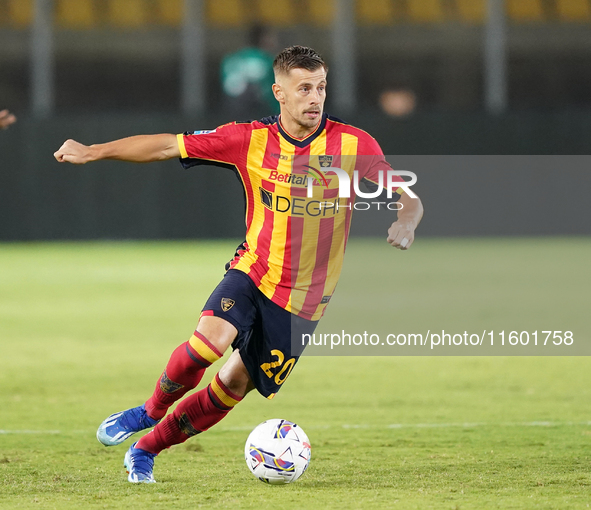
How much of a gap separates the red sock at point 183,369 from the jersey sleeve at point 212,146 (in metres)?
0.83

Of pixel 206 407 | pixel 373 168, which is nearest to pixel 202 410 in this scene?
pixel 206 407

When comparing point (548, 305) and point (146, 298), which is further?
point (146, 298)

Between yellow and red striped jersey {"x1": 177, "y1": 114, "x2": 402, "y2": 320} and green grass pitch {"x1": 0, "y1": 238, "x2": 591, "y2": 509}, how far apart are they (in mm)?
891

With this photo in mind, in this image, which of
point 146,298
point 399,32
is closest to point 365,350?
point 146,298

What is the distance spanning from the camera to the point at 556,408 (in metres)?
6.33

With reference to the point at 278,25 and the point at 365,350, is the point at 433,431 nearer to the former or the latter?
the point at 365,350

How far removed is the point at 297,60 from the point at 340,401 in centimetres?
268

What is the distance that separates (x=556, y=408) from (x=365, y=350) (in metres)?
2.73

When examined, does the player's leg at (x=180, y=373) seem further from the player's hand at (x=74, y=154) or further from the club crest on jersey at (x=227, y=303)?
the player's hand at (x=74, y=154)

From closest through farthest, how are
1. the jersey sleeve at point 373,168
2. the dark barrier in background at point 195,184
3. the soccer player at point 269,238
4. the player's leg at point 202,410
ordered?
the soccer player at point 269,238, the player's leg at point 202,410, the jersey sleeve at point 373,168, the dark barrier in background at point 195,184

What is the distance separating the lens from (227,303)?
14.9 ft

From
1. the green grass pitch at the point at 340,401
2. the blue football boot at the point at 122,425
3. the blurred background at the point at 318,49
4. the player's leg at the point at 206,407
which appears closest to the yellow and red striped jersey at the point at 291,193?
the player's leg at the point at 206,407

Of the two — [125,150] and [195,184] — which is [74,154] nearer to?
[125,150]

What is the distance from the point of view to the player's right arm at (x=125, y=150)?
14.7 ft
